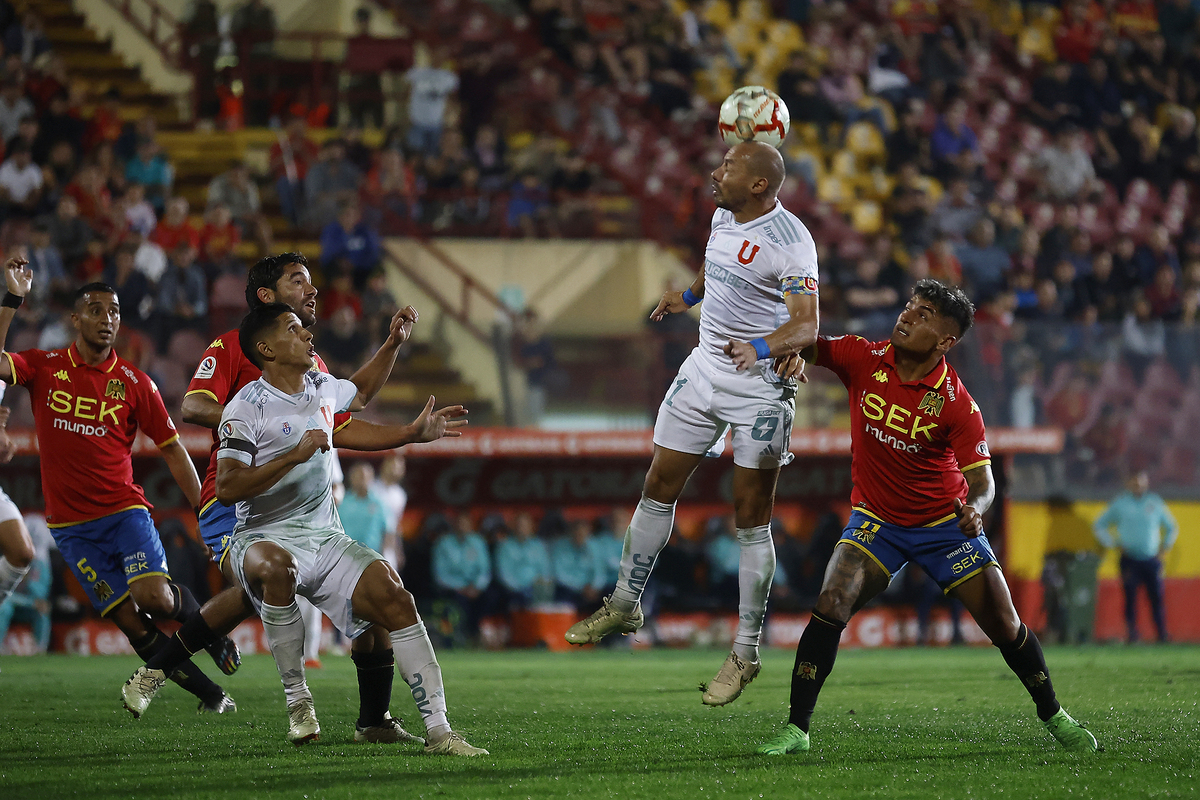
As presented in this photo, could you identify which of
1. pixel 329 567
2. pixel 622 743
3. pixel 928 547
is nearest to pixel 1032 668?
pixel 928 547

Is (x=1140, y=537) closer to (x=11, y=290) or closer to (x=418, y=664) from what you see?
(x=418, y=664)

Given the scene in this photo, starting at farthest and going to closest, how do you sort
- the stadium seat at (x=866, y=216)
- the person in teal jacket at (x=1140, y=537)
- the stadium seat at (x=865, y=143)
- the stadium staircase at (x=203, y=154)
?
the stadium seat at (x=865, y=143), the stadium seat at (x=866, y=216), the person in teal jacket at (x=1140, y=537), the stadium staircase at (x=203, y=154)

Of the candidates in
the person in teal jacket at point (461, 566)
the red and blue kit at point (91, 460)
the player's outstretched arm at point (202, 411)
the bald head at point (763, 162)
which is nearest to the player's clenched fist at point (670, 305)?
the bald head at point (763, 162)

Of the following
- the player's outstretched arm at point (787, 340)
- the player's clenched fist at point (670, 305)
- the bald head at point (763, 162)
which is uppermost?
the bald head at point (763, 162)

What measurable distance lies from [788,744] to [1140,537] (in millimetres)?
11902

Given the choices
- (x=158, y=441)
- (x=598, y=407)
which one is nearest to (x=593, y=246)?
(x=598, y=407)

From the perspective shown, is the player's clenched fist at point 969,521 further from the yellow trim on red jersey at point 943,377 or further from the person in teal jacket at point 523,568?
the person in teal jacket at point 523,568

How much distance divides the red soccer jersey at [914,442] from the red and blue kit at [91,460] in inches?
163

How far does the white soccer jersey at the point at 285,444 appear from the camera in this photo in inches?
247

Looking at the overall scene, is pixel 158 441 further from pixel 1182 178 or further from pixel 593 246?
pixel 1182 178

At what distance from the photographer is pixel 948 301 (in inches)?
261

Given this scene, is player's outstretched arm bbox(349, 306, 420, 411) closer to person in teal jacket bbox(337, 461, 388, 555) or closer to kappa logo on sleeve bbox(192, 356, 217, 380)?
kappa logo on sleeve bbox(192, 356, 217, 380)

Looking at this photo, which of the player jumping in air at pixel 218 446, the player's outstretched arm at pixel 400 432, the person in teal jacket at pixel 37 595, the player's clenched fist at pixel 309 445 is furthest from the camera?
the person in teal jacket at pixel 37 595

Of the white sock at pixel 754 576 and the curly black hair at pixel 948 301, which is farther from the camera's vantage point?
the white sock at pixel 754 576
